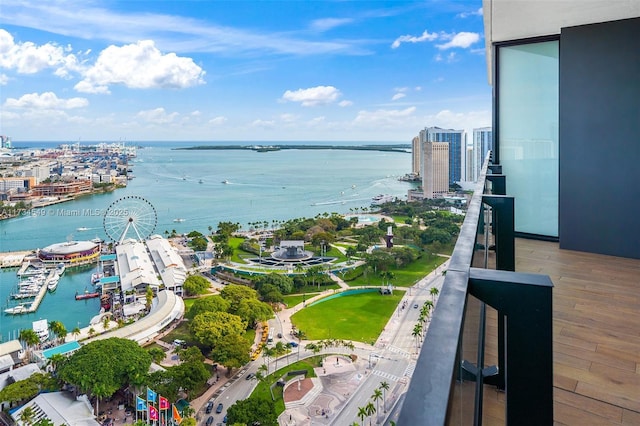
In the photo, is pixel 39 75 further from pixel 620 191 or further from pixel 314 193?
pixel 620 191

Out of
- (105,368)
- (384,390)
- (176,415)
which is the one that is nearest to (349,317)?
(384,390)

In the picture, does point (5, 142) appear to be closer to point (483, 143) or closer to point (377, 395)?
point (377, 395)

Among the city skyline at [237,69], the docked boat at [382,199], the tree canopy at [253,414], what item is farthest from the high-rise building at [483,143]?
the city skyline at [237,69]

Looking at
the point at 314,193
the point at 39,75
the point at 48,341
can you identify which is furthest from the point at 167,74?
the point at 48,341

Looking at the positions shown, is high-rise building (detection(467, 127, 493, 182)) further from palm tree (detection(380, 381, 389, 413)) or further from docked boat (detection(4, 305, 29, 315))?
docked boat (detection(4, 305, 29, 315))

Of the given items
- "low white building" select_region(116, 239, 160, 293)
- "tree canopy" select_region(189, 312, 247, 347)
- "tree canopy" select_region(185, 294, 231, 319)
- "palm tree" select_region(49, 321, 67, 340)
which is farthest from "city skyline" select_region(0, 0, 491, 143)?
"palm tree" select_region(49, 321, 67, 340)

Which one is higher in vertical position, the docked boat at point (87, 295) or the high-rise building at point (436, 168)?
the high-rise building at point (436, 168)

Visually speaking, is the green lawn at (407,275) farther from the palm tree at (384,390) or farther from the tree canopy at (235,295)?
the palm tree at (384,390)

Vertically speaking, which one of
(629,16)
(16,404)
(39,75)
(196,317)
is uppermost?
(39,75)
